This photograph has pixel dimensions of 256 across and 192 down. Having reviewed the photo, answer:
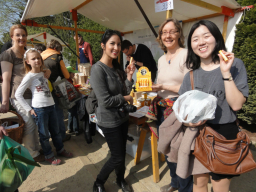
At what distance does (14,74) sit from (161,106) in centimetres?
201

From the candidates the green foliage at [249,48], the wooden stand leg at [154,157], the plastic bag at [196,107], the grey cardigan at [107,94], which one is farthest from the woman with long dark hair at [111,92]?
the green foliage at [249,48]

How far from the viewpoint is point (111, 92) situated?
1.60 meters

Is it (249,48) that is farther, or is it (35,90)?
(249,48)

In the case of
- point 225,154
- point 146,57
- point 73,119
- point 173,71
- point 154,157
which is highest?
point 146,57

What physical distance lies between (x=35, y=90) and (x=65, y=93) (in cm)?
72

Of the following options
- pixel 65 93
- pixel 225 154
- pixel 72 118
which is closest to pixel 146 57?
pixel 65 93

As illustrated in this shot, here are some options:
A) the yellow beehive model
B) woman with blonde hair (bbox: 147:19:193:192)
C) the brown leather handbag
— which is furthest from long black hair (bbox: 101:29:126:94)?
the brown leather handbag

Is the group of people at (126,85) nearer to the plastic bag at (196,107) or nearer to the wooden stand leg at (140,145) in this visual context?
the plastic bag at (196,107)

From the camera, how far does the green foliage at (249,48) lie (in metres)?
2.88

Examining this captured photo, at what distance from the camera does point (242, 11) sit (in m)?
3.13

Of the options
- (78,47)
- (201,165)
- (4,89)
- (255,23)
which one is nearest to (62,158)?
(4,89)

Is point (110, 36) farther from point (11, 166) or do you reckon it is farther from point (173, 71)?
point (11, 166)

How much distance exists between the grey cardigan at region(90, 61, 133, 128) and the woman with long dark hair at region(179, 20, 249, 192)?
732mm

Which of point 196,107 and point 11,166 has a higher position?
point 196,107
